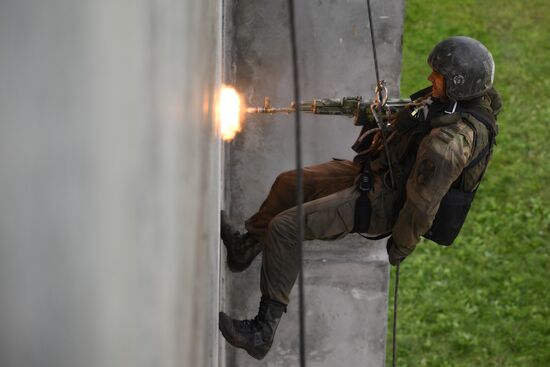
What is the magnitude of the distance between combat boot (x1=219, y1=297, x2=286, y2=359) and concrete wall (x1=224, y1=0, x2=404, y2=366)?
0.85 meters

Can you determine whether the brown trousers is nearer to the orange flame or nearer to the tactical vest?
the tactical vest

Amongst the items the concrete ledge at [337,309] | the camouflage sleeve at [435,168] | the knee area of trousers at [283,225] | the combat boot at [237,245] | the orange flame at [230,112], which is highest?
the orange flame at [230,112]

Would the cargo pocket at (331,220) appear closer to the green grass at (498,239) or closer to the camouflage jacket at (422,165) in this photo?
the camouflage jacket at (422,165)

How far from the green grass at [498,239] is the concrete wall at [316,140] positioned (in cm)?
221

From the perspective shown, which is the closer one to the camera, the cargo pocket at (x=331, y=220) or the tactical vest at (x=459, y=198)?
the tactical vest at (x=459, y=198)

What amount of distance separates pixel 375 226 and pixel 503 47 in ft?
18.4

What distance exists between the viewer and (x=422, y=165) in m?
4.33

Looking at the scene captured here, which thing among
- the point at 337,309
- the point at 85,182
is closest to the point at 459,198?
the point at 337,309

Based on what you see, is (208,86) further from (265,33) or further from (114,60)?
(265,33)

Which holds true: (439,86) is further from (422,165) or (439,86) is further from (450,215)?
(450,215)

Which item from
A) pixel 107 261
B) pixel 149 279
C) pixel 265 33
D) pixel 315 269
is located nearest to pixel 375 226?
pixel 315 269

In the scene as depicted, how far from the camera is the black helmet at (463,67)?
438 centimetres

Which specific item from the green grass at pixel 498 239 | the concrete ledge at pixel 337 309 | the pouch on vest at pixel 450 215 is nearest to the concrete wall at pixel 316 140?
the concrete ledge at pixel 337 309

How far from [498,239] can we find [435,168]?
4.70m
